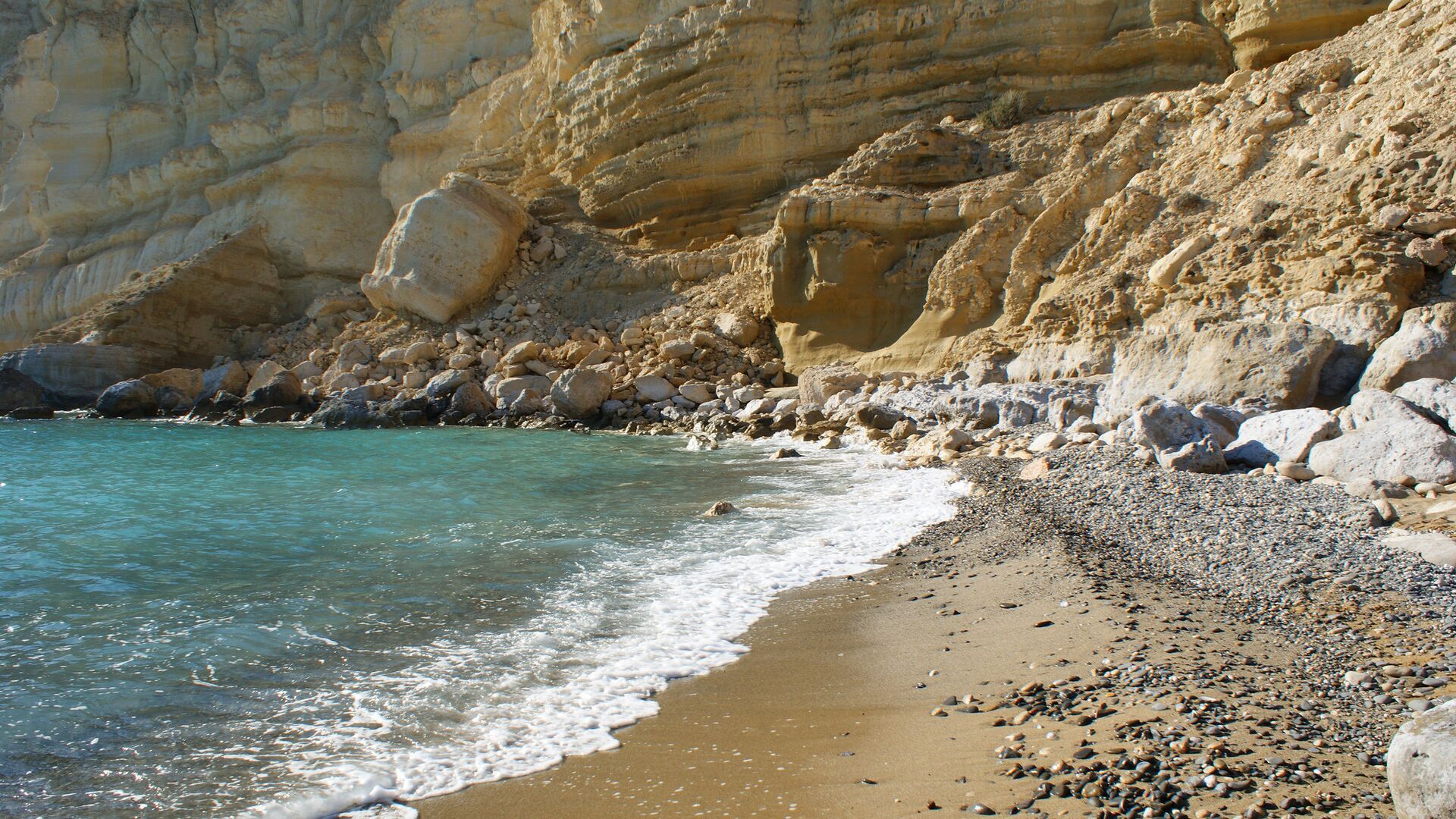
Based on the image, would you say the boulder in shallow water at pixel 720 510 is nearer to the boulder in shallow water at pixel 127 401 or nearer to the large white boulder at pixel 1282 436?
the large white boulder at pixel 1282 436

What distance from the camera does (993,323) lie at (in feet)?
52.0

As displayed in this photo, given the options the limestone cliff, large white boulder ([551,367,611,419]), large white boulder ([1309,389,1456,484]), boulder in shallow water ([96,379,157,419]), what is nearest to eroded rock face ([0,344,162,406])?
the limestone cliff

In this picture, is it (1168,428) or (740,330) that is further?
(740,330)

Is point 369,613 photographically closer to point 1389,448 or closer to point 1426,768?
point 1426,768

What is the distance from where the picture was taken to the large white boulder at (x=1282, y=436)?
24.4 feet

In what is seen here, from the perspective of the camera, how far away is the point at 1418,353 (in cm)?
880

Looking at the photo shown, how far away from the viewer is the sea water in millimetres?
3510

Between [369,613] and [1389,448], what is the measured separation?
710cm

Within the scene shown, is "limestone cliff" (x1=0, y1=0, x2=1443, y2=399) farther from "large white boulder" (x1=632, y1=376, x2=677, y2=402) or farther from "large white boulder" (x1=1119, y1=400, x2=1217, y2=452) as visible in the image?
"large white boulder" (x1=1119, y1=400, x2=1217, y2=452)

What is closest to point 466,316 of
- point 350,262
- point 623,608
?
point 350,262

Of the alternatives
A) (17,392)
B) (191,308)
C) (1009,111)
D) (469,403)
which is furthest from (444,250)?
(1009,111)

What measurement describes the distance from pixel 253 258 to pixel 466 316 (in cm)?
941

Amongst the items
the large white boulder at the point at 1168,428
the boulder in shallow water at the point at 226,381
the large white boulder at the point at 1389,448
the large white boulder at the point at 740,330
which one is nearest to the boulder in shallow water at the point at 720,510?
the large white boulder at the point at 1168,428

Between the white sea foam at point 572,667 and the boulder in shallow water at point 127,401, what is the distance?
2135 cm
